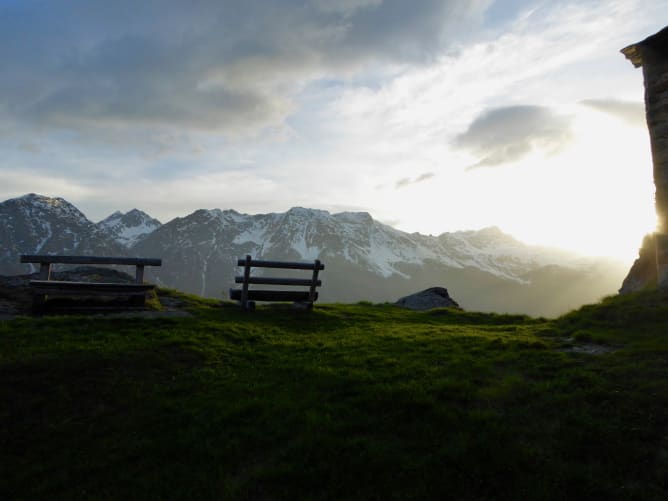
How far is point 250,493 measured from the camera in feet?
19.5

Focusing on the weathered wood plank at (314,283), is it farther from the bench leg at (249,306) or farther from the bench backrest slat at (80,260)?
the bench backrest slat at (80,260)

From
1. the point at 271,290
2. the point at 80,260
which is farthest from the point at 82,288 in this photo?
the point at 271,290

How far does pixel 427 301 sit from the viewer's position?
29.9 m

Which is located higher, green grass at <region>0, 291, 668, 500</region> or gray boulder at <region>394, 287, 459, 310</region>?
gray boulder at <region>394, 287, 459, 310</region>

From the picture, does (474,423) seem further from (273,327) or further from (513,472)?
(273,327)

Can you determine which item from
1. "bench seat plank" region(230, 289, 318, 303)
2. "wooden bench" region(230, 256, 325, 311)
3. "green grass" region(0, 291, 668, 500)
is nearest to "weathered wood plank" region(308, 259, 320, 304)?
"wooden bench" region(230, 256, 325, 311)

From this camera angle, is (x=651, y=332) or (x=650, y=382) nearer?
(x=650, y=382)

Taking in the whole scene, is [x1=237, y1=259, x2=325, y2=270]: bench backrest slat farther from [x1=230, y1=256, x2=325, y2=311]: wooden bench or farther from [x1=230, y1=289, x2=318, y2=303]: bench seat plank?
[x1=230, y1=289, x2=318, y2=303]: bench seat plank

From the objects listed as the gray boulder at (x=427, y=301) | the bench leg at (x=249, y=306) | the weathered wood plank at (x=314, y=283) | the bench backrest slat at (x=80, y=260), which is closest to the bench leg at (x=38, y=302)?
the bench backrest slat at (x=80, y=260)

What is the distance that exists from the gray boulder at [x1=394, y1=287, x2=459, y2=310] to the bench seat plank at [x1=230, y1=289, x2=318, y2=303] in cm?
1052

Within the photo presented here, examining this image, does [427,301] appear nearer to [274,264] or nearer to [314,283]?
[314,283]

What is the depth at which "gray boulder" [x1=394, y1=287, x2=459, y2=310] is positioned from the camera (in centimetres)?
2922

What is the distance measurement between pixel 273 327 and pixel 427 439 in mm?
9996

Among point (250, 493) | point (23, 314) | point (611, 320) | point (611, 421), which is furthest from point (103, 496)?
point (611, 320)
